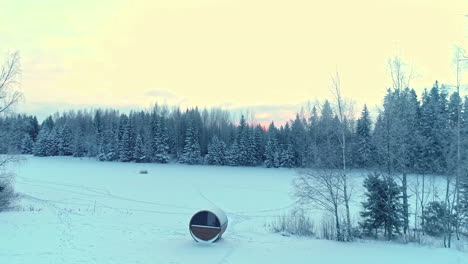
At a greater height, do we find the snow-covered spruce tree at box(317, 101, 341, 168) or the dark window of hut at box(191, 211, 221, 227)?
the snow-covered spruce tree at box(317, 101, 341, 168)

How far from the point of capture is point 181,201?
23.5 metres

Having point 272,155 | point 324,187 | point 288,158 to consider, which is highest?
point 272,155

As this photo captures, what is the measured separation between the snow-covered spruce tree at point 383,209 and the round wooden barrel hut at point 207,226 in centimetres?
699

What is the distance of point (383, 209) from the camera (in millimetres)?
14070

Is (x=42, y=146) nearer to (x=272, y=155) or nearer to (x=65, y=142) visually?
(x=65, y=142)

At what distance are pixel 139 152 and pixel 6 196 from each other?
53.1 m

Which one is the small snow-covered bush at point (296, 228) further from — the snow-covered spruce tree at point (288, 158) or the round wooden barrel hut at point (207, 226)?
the snow-covered spruce tree at point (288, 158)

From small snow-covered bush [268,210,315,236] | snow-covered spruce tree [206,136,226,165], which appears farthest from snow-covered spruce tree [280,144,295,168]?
small snow-covered bush [268,210,315,236]

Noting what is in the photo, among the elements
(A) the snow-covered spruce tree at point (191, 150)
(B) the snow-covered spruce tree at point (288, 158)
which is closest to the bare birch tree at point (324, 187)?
(B) the snow-covered spruce tree at point (288, 158)

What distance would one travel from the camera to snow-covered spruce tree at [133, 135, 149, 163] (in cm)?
6912

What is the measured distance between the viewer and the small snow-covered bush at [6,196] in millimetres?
16456

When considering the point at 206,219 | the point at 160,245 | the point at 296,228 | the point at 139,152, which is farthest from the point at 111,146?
the point at 206,219

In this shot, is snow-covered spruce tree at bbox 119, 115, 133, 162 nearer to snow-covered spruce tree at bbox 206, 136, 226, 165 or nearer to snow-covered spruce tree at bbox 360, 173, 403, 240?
snow-covered spruce tree at bbox 206, 136, 226, 165

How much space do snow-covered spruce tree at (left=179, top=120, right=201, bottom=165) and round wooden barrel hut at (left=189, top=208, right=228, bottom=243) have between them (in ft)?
188
